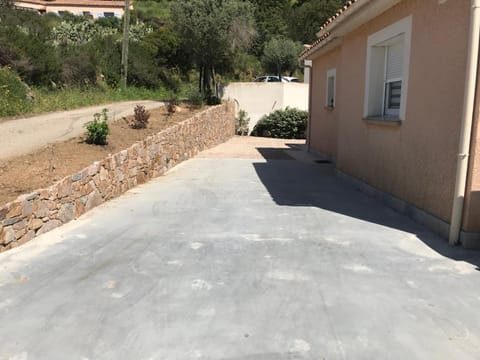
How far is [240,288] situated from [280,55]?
3235 centimetres

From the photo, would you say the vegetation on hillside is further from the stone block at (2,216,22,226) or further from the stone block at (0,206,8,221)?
the stone block at (0,206,8,221)

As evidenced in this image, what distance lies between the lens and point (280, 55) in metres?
34.4

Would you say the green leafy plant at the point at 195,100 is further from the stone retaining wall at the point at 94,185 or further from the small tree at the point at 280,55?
the small tree at the point at 280,55

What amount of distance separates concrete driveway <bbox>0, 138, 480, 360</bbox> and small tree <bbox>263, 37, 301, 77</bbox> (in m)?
29.3

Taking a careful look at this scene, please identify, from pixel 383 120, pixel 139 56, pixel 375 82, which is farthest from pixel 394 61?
pixel 139 56

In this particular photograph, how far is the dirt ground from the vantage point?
6.09m

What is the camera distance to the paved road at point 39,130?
8672mm

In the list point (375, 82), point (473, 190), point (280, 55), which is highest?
point (280, 55)

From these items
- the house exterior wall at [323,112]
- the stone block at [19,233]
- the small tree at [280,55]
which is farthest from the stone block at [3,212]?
the small tree at [280,55]

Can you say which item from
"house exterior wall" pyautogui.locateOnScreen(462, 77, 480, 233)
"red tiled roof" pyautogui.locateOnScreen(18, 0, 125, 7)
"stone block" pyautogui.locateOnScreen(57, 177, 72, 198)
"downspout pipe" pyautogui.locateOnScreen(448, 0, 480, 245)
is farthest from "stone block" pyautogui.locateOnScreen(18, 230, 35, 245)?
"red tiled roof" pyautogui.locateOnScreen(18, 0, 125, 7)

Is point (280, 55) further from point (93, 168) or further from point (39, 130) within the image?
point (93, 168)

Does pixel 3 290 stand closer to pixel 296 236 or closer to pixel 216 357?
pixel 216 357

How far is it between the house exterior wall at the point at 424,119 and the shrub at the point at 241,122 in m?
14.8

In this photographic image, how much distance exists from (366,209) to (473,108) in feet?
8.34
